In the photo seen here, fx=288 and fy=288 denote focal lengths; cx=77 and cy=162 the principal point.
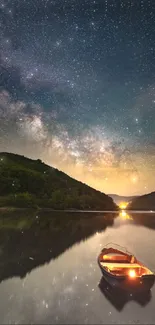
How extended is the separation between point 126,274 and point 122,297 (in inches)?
65.4

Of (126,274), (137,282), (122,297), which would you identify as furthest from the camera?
(126,274)

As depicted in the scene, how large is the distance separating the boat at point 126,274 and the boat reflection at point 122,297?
0.64m

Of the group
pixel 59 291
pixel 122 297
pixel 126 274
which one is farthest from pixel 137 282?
pixel 59 291

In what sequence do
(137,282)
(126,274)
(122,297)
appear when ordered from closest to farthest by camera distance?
(137,282), (122,297), (126,274)

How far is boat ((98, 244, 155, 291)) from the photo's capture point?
21.3m

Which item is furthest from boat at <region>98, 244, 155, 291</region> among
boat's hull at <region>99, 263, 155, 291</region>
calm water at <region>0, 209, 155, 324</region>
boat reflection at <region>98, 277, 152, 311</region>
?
calm water at <region>0, 209, 155, 324</region>

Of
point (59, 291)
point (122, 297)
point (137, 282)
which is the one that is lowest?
point (59, 291)

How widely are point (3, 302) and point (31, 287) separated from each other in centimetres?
426

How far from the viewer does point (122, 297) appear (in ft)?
70.5

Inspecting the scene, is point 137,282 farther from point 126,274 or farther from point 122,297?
point 122,297

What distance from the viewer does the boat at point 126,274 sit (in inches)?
838

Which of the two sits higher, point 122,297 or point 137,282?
point 137,282

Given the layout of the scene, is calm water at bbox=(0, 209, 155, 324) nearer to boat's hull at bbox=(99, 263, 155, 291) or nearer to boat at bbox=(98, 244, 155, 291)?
boat's hull at bbox=(99, 263, 155, 291)

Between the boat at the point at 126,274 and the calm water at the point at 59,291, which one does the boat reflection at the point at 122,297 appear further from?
the boat at the point at 126,274
